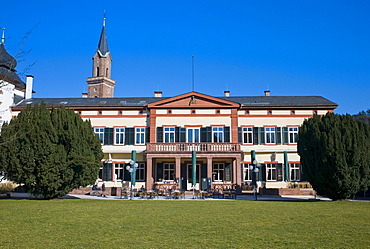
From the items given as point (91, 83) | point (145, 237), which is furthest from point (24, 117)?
point (91, 83)

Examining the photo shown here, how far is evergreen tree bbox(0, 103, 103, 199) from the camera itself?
20594 mm

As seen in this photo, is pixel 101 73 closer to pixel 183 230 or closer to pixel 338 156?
pixel 338 156

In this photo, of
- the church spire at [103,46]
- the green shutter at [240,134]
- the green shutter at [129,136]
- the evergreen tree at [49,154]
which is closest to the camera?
the evergreen tree at [49,154]

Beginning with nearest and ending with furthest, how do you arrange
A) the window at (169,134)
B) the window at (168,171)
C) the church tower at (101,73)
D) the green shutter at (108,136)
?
the window at (169,134), the window at (168,171), the green shutter at (108,136), the church tower at (101,73)

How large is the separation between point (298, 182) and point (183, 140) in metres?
10.3

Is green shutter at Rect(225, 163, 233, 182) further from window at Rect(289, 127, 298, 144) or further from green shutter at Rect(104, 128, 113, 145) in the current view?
green shutter at Rect(104, 128, 113, 145)

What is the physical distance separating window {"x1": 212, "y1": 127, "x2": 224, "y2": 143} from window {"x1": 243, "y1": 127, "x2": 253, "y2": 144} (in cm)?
209

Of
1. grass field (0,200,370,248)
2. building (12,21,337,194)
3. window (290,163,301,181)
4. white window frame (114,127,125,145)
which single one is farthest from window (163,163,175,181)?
grass field (0,200,370,248)

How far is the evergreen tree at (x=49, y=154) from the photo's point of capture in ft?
67.6

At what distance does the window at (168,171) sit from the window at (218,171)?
351 centimetres

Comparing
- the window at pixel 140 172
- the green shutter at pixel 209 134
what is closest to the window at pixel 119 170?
the window at pixel 140 172

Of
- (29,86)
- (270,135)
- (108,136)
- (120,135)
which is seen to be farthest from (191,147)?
(29,86)

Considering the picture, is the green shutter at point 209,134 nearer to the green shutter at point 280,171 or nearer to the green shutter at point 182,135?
the green shutter at point 182,135

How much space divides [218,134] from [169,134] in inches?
163
